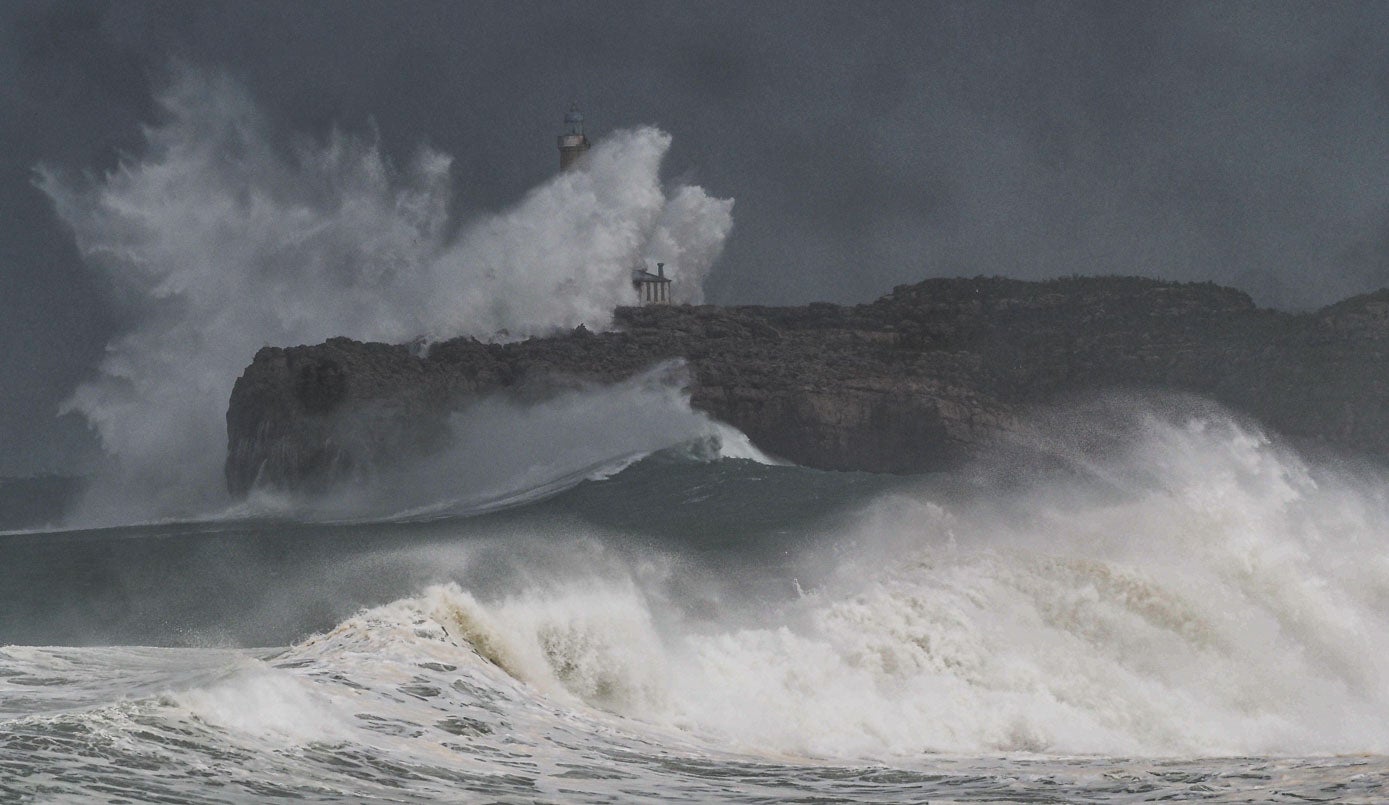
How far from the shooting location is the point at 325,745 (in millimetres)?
12953

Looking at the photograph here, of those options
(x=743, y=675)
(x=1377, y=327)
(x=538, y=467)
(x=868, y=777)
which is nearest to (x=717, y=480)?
(x=538, y=467)

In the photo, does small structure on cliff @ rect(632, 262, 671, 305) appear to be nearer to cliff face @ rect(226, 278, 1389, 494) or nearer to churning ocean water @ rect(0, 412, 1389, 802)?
cliff face @ rect(226, 278, 1389, 494)

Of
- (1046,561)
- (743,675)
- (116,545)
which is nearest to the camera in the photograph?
(743,675)

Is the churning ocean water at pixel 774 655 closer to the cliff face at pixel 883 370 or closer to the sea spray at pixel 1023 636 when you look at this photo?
the sea spray at pixel 1023 636

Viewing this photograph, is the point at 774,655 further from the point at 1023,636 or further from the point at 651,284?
the point at 651,284

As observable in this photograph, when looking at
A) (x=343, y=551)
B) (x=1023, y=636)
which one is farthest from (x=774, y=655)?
(x=343, y=551)

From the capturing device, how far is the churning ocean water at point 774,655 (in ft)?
42.7

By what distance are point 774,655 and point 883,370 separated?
178 feet

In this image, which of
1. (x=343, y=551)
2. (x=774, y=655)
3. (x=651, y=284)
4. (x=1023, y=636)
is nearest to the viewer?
(x=774, y=655)

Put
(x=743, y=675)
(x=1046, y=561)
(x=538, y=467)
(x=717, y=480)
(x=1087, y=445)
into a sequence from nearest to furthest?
(x=743, y=675) → (x=1046, y=561) → (x=717, y=480) → (x=538, y=467) → (x=1087, y=445)

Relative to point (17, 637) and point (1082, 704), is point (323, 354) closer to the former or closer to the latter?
point (17, 637)

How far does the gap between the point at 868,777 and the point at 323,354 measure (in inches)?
1685

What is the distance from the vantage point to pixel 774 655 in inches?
750

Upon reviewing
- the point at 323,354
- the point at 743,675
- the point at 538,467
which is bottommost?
the point at 743,675
